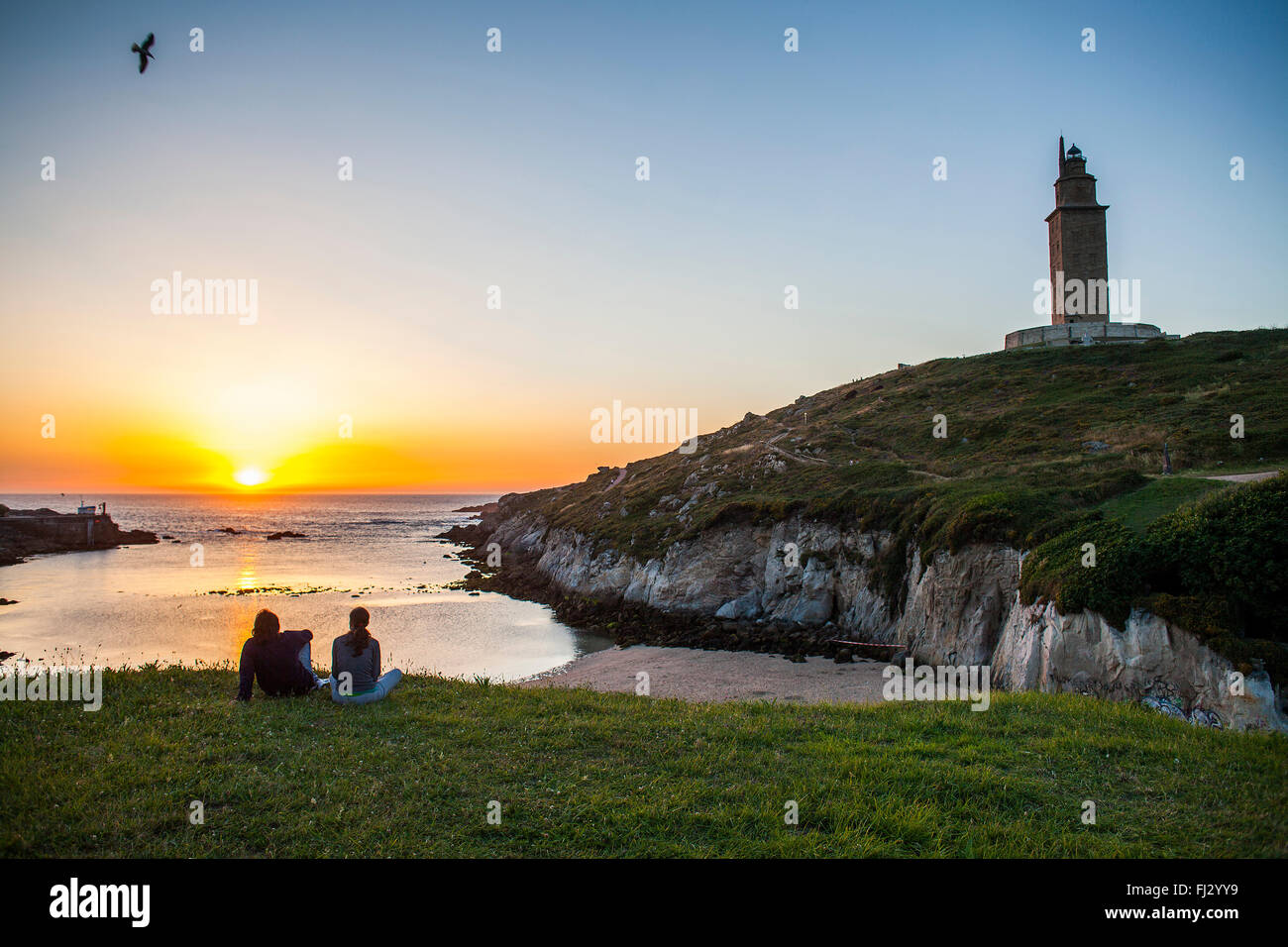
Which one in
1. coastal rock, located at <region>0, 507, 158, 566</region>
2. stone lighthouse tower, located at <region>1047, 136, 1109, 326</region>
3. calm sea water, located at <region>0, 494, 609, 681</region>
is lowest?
calm sea water, located at <region>0, 494, 609, 681</region>

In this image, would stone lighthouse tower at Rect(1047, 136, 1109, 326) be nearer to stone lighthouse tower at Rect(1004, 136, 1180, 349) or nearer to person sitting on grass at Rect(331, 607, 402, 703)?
stone lighthouse tower at Rect(1004, 136, 1180, 349)

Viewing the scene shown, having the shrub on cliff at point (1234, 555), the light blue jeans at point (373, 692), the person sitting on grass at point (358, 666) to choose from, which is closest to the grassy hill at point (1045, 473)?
the shrub on cliff at point (1234, 555)

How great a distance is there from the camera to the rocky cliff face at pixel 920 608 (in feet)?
51.5

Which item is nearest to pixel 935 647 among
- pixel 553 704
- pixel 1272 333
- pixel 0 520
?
pixel 553 704

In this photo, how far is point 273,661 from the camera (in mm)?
11695

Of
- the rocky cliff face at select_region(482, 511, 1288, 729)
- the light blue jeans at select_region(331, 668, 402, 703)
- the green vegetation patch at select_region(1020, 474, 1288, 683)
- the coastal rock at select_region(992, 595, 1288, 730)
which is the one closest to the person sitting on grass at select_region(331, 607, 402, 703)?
the light blue jeans at select_region(331, 668, 402, 703)

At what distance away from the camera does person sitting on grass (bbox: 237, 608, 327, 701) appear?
11609 millimetres

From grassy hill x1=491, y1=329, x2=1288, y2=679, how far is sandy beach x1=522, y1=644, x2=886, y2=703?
6.66 metres

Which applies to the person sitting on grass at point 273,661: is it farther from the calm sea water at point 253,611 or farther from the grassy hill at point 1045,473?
the grassy hill at point 1045,473

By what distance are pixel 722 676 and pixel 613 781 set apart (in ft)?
70.4

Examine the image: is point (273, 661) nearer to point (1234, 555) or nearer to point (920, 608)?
point (1234, 555)

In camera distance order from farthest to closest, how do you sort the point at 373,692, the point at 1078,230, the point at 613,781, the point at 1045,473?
the point at 1078,230 → the point at 1045,473 → the point at 373,692 → the point at 613,781

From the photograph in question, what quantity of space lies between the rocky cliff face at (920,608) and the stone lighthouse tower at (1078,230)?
163ft

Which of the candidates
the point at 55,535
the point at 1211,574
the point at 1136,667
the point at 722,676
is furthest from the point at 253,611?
the point at 55,535
